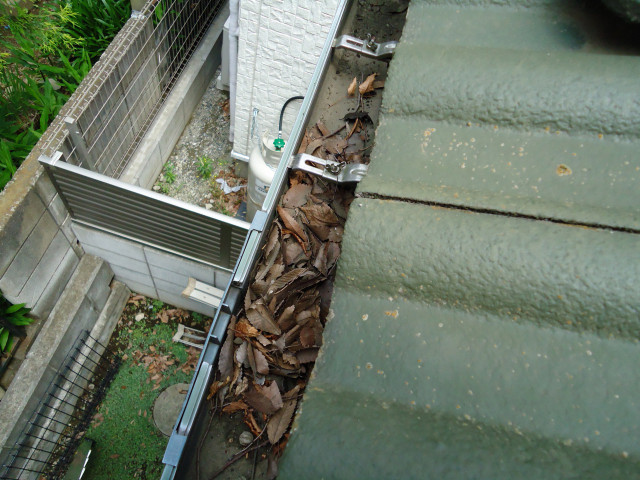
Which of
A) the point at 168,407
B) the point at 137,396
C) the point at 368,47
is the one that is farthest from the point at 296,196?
the point at 137,396

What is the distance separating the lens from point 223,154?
615cm

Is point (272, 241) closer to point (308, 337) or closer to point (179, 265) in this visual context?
point (308, 337)

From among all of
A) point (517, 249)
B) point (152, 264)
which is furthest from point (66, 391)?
point (517, 249)

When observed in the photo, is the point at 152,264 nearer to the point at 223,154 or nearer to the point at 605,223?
the point at 223,154

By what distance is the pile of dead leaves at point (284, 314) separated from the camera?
5.67ft

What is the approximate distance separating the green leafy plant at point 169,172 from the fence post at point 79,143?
1.37 meters

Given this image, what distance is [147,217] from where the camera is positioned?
4039 millimetres

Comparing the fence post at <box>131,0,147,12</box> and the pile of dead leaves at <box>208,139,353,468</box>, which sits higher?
the fence post at <box>131,0,147,12</box>

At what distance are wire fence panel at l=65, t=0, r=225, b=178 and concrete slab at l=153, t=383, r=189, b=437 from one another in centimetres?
230

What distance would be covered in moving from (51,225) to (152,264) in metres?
0.95

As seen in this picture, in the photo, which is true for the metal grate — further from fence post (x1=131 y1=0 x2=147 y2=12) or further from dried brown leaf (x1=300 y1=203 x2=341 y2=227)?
dried brown leaf (x1=300 y1=203 x2=341 y2=227)

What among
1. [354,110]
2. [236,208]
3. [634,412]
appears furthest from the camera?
[236,208]

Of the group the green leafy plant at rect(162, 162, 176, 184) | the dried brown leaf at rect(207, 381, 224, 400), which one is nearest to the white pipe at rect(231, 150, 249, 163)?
the green leafy plant at rect(162, 162, 176, 184)

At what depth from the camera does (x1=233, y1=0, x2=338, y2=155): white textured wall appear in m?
4.39
